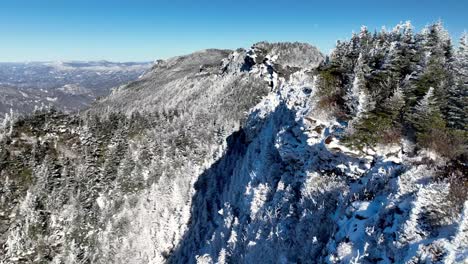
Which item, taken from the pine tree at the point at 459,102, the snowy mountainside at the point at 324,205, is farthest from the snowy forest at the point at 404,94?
the snowy mountainside at the point at 324,205

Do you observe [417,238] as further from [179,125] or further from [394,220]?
[179,125]

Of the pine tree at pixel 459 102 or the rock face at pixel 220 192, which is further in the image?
the pine tree at pixel 459 102

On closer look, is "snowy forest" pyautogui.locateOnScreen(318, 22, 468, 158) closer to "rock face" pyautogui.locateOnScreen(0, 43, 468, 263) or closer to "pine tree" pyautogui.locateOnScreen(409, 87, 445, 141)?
"pine tree" pyautogui.locateOnScreen(409, 87, 445, 141)

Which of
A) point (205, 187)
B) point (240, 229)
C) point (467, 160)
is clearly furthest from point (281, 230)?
point (205, 187)

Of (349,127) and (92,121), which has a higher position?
(349,127)

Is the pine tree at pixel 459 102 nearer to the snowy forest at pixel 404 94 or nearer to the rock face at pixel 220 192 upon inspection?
the snowy forest at pixel 404 94

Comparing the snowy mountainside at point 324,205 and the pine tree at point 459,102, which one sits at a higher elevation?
the pine tree at point 459,102

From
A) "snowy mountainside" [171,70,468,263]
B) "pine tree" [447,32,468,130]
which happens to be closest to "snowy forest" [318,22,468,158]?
"pine tree" [447,32,468,130]

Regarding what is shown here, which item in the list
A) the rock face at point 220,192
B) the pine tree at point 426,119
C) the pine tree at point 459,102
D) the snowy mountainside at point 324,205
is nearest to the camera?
the snowy mountainside at point 324,205

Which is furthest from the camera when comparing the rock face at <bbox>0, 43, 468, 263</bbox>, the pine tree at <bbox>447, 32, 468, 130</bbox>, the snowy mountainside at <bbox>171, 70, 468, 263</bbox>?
the pine tree at <bbox>447, 32, 468, 130</bbox>
